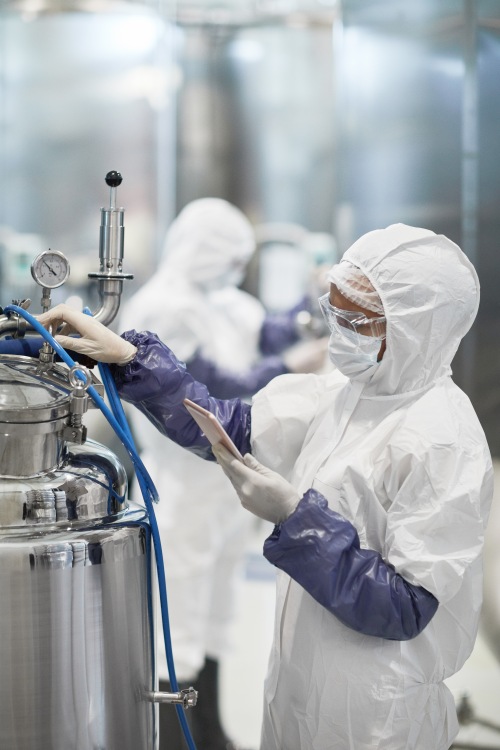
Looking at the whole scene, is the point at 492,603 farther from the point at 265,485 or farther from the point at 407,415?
the point at 265,485

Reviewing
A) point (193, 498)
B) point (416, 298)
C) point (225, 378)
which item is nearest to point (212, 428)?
point (416, 298)

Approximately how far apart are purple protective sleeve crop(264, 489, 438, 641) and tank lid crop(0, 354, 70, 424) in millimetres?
334

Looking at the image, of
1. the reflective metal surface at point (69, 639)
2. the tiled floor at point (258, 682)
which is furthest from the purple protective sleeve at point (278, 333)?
the reflective metal surface at point (69, 639)

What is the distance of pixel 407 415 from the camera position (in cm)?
132

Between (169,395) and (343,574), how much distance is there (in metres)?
0.43

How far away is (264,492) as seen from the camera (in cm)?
121

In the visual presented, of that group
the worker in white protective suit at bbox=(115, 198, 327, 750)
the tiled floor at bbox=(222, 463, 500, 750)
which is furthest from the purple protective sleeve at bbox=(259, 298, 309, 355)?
the tiled floor at bbox=(222, 463, 500, 750)

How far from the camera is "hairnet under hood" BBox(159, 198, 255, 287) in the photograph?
2.98 metres

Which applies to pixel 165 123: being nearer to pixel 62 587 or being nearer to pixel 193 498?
pixel 193 498

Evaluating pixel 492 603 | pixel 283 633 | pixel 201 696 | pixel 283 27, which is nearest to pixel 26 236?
pixel 283 27

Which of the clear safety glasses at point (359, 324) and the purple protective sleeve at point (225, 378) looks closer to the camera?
the clear safety glasses at point (359, 324)

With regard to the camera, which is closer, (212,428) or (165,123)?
(212,428)

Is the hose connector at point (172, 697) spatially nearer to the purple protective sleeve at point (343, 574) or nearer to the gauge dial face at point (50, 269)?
the purple protective sleeve at point (343, 574)

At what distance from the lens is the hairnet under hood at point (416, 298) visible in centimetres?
130
